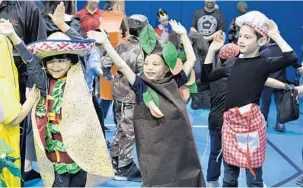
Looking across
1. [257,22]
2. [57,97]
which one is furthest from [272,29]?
[57,97]

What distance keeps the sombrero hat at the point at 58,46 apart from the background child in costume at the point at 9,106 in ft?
0.72

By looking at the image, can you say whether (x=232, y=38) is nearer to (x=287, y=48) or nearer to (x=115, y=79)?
(x=115, y=79)

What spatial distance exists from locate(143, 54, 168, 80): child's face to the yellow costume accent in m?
0.79

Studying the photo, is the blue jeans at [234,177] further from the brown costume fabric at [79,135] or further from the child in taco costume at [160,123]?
the brown costume fabric at [79,135]

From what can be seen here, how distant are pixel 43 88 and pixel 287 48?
1.48 metres

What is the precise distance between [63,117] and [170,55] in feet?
2.36

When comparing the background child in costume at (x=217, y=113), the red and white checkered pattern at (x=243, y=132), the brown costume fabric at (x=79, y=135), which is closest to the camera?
the brown costume fabric at (x=79, y=135)

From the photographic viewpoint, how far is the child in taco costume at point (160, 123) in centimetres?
309

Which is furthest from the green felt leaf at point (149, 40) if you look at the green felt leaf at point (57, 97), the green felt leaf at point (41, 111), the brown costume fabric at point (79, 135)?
the green felt leaf at point (41, 111)

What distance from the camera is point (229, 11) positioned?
965cm

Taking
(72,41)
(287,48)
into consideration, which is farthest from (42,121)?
(287,48)

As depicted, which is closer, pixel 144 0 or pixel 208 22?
pixel 208 22

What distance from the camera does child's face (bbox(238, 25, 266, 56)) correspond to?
3342 mm

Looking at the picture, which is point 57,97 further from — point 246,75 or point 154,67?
point 246,75
